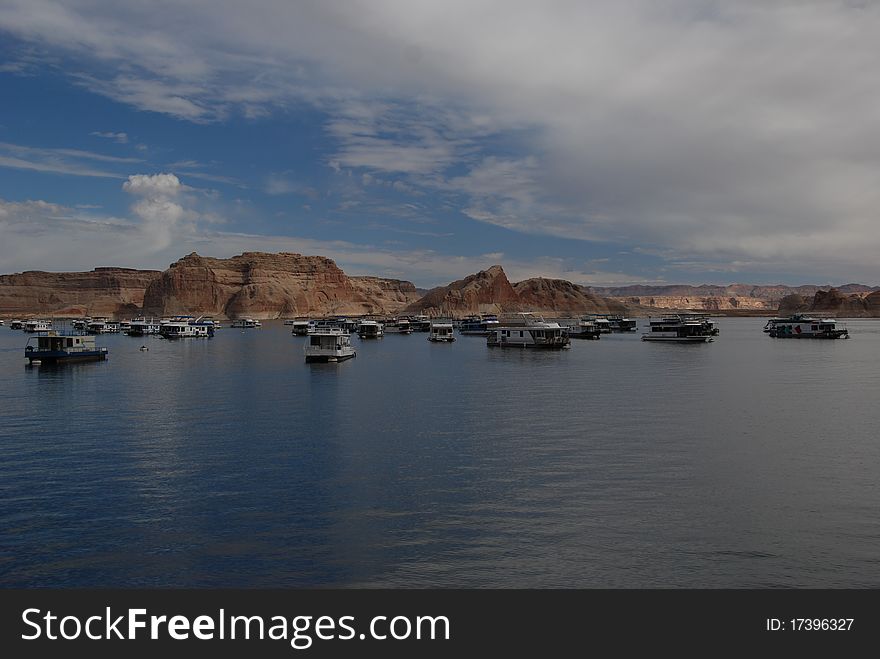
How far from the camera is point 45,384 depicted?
2682 inches

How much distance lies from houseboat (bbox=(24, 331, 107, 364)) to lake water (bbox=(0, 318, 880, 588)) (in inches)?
1065

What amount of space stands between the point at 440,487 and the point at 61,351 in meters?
78.2

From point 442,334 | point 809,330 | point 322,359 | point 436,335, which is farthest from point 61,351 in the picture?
point 809,330

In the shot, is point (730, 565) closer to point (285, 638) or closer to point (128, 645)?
point (285, 638)

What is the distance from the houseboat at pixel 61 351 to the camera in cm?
8844

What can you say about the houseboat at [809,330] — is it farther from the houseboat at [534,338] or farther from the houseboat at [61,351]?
the houseboat at [61,351]

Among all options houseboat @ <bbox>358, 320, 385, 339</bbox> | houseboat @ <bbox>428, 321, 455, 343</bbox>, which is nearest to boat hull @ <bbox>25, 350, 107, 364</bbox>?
houseboat @ <bbox>428, 321, 455, 343</bbox>

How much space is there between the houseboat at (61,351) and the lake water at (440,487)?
27063 mm

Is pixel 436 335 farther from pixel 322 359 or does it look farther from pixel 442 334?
pixel 322 359

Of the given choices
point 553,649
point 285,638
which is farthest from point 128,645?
point 553,649

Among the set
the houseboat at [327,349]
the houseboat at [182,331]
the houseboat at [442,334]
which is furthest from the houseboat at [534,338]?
the houseboat at [182,331]

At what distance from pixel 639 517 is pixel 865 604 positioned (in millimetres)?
8009

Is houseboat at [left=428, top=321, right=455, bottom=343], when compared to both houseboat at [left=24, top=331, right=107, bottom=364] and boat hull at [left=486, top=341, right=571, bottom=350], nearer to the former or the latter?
boat hull at [left=486, top=341, right=571, bottom=350]

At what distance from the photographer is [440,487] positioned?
29609 mm
